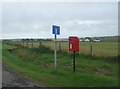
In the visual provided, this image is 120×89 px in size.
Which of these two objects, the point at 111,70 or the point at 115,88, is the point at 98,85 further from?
the point at 111,70

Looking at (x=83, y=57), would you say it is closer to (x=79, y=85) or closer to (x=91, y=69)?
(x=91, y=69)

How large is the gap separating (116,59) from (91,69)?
290 centimetres

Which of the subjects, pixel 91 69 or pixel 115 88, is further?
pixel 91 69

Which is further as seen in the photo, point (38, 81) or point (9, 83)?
point (38, 81)

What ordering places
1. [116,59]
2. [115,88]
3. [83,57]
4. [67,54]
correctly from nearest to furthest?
1. [115,88]
2. [116,59]
3. [83,57]
4. [67,54]

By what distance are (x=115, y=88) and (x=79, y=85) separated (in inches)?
54.8

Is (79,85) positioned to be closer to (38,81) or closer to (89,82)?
(89,82)

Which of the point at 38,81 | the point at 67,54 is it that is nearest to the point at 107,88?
the point at 38,81

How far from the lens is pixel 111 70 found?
41.5 ft

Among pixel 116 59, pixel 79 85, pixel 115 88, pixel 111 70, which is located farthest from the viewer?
pixel 116 59

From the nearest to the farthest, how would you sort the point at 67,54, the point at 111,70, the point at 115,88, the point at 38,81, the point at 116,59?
1. the point at 115,88
2. the point at 38,81
3. the point at 111,70
4. the point at 116,59
5. the point at 67,54

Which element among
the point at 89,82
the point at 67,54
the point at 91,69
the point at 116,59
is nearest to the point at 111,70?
the point at 91,69


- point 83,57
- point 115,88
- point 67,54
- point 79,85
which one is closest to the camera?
point 115,88

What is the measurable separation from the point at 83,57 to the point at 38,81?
30.6 ft
